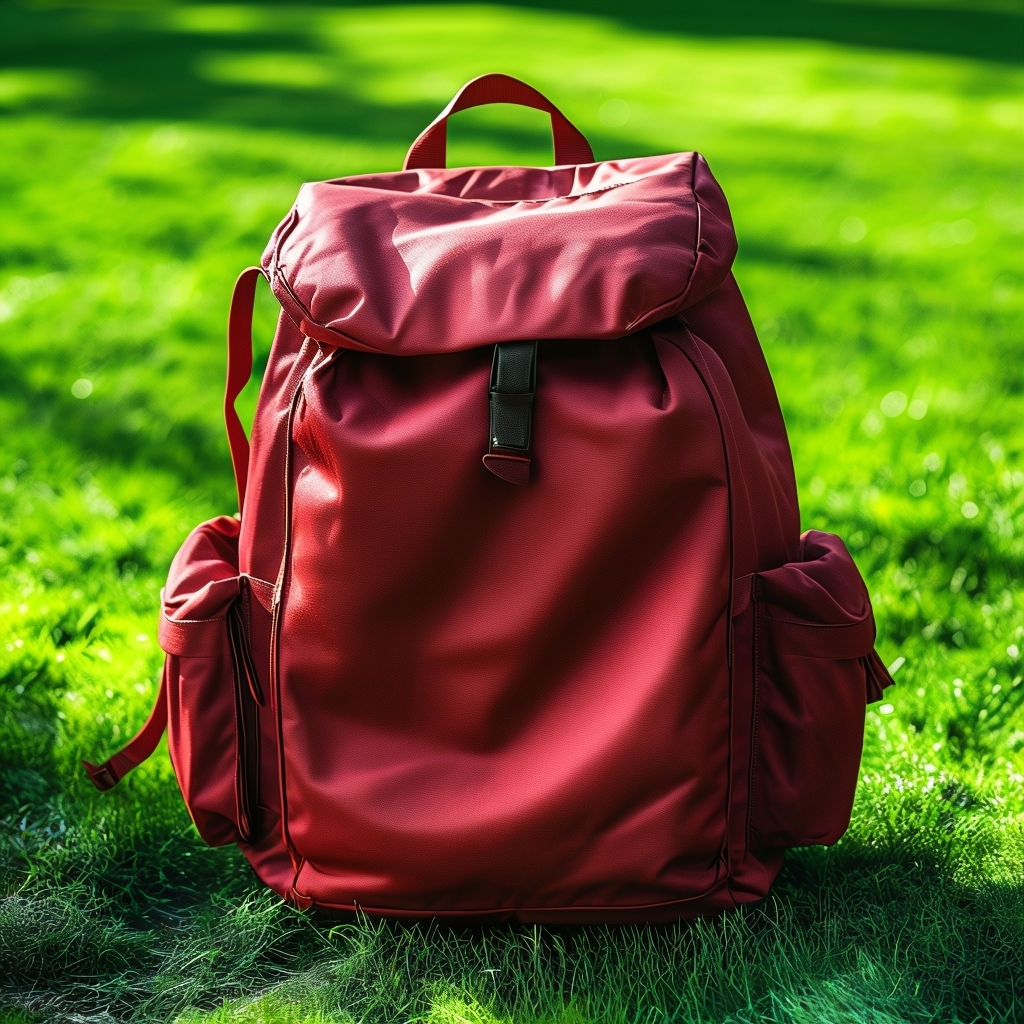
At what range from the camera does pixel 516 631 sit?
5.49ft

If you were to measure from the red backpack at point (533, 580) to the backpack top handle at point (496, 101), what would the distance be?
263mm

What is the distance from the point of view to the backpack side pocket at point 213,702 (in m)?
1.84

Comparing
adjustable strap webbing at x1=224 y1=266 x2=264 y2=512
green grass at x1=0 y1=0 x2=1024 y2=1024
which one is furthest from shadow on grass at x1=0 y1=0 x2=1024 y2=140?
adjustable strap webbing at x1=224 y1=266 x2=264 y2=512

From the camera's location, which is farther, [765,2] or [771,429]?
[765,2]

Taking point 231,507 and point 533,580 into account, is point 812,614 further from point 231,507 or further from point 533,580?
point 231,507

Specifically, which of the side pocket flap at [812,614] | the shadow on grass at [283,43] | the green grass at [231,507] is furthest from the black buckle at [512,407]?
the shadow on grass at [283,43]

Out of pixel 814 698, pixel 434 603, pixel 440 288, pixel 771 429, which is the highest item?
pixel 440 288

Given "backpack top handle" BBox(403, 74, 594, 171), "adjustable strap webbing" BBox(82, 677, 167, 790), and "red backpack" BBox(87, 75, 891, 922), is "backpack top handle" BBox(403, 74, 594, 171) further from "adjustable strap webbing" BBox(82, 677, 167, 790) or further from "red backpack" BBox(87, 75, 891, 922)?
"adjustable strap webbing" BBox(82, 677, 167, 790)

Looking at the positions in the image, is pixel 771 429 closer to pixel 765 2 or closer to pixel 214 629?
pixel 214 629

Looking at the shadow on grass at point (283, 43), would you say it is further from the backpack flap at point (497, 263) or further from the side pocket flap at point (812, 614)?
the side pocket flap at point (812, 614)

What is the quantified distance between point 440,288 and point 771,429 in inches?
21.7

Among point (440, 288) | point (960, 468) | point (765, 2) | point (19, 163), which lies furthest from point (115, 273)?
point (765, 2)

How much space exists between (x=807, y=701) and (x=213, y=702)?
2.75 ft

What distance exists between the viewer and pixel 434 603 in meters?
1.71
